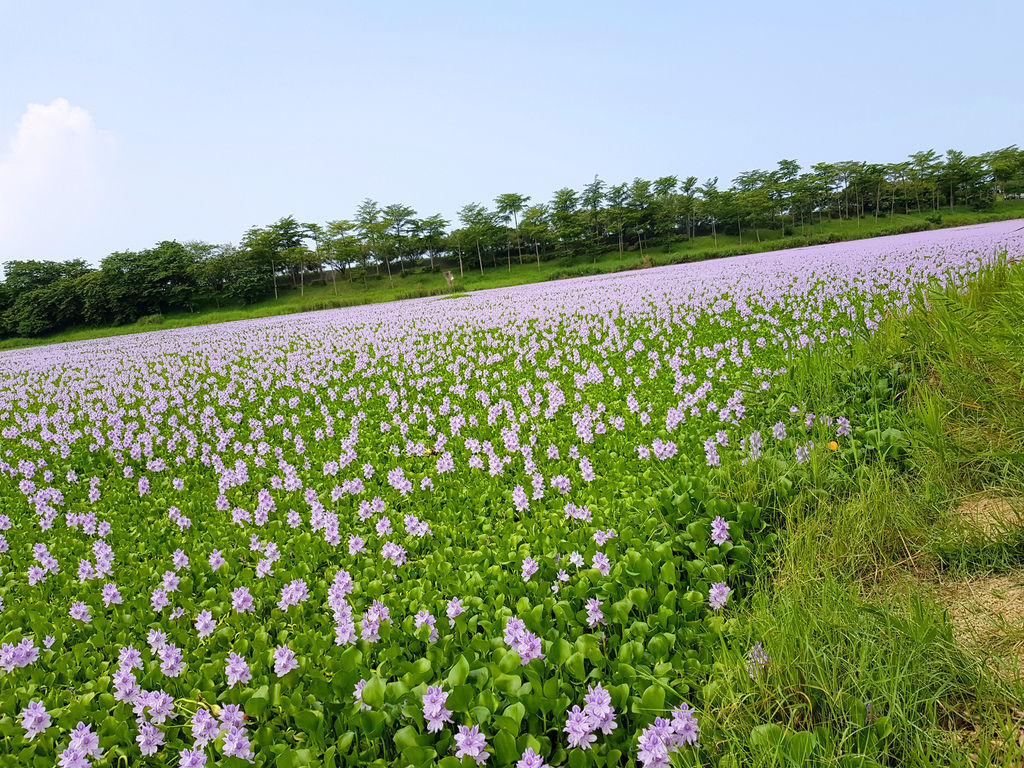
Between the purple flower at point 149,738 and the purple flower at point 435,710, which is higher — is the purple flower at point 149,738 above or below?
below

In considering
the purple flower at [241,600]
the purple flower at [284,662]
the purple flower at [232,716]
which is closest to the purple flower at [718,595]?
the purple flower at [284,662]

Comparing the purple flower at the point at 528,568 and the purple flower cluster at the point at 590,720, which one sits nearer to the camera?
the purple flower cluster at the point at 590,720

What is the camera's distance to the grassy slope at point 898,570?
72.3 inches

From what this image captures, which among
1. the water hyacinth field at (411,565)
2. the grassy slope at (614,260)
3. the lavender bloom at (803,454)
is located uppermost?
the grassy slope at (614,260)

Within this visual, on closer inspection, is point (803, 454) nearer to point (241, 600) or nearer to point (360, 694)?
point (360, 694)

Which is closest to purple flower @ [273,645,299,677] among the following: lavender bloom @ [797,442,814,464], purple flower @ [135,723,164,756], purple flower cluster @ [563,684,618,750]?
purple flower @ [135,723,164,756]

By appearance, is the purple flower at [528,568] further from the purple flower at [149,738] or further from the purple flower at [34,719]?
the purple flower at [34,719]

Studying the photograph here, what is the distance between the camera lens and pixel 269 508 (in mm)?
4523

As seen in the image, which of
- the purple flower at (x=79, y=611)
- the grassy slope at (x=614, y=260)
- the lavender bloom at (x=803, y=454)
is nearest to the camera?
the purple flower at (x=79, y=611)

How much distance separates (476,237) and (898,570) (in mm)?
68419

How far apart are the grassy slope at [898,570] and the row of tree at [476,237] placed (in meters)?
64.2

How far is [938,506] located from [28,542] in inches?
295

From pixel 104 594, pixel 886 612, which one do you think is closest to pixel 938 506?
pixel 886 612

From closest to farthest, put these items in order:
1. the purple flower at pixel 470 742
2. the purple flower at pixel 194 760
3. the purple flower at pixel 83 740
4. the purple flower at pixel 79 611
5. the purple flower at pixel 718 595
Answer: the purple flower at pixel 470 742 → the purple flower at pixel 194 760 → the purple flower at pixel 83 740 → the purple flower at pixel 718 595 → the purple flower at pixel 79 611
